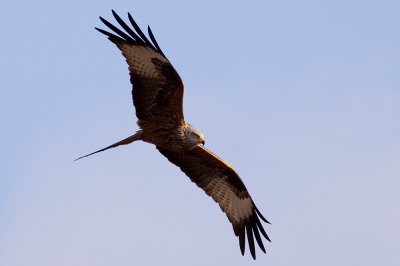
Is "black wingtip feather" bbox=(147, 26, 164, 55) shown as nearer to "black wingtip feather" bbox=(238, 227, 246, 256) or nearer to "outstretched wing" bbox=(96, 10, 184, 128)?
"outstretched wing" bbox=(96, 10, 184, 128)

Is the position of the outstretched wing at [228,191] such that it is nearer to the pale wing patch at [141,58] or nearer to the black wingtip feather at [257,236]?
the black wingtip feather at [257,236]

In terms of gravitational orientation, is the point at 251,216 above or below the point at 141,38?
below

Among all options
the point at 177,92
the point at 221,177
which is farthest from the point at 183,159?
the point at 177,92

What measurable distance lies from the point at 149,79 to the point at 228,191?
254cm

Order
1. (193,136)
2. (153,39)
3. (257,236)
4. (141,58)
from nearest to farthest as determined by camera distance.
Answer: (153,39) → (141,58) → (193,136) → (257,236)

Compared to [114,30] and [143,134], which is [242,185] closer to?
[143,134]

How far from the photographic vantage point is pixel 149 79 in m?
14.7

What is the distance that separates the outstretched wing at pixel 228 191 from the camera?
1603 centimetres

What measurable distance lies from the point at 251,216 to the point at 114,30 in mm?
3777

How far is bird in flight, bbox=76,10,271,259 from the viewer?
1449 cm

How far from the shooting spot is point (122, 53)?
47.9 ft

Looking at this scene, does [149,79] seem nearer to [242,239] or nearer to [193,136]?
[193,136]

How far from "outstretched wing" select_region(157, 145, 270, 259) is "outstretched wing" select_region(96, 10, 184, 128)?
1140 mm

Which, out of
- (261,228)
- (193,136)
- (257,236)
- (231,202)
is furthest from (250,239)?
(193,136)
